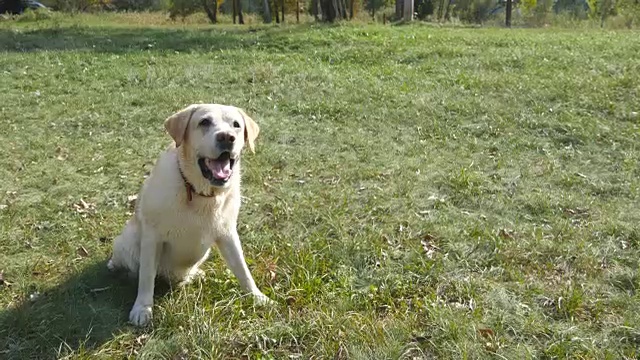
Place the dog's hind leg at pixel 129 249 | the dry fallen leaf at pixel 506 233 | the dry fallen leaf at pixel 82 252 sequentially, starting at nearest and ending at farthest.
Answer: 1. the dog's hind leg at pixel 129 249
2. the dry fallen leaf at pixel 82 252
3. the dry fallen leaf at pixel 506 233

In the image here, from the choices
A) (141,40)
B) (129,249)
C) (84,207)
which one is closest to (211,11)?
(141,40)

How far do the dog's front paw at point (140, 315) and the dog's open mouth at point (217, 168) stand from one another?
0.93 m

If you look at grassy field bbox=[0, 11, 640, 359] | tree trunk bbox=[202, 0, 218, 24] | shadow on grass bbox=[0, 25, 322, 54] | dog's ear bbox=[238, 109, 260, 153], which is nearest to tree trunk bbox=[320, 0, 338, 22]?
shadow on grass bbox=[0, 25, 322, 54]

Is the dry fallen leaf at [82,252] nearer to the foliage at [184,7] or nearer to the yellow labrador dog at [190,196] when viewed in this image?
the yellow labrador dog at [190,196]

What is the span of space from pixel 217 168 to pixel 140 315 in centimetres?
105

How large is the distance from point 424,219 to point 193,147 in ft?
8.03

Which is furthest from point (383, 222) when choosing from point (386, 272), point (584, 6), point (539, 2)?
point (584, 6)

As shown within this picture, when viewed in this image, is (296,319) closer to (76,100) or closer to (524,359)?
(524,359)

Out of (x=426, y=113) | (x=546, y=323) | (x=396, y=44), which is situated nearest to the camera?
(x=546, y=323)

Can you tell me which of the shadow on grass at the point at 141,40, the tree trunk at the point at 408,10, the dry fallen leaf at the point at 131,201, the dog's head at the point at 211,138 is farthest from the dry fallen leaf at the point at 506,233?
the tree trunk at the point at 408,10

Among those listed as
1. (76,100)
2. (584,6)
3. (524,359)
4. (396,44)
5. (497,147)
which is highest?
(584,6)

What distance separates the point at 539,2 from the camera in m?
45.6

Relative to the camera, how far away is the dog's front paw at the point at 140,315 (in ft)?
11.5

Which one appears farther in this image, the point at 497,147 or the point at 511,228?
the point at 497,147
